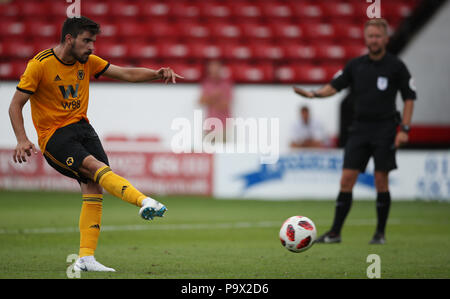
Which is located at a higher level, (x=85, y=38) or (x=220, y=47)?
(x=220, y=47)

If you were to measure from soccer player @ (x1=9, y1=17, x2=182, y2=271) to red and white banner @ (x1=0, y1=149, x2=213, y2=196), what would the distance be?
797cm

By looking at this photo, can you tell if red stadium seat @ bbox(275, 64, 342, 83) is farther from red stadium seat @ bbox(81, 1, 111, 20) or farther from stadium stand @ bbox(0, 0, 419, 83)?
red stadium seat @ bbox(81, 1, 111, 20)

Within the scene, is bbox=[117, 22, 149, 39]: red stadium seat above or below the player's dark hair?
above

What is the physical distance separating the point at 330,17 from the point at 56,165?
14046mm

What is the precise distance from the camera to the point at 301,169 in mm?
13625

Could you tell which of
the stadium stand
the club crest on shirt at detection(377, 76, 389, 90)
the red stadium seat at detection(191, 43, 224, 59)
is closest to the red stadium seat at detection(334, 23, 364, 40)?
the stadium stand

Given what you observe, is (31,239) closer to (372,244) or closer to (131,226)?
(131,226)

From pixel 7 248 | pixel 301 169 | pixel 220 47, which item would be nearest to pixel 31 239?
pixel 7 248

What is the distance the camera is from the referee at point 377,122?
766 centimetres

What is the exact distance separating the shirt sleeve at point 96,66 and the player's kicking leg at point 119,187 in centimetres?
84

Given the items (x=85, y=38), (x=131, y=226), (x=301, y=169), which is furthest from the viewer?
(x=301, y=169)

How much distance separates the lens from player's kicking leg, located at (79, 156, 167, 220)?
16.0 ft

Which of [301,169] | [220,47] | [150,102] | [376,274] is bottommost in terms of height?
[376,274]

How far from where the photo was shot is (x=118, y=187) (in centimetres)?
518
